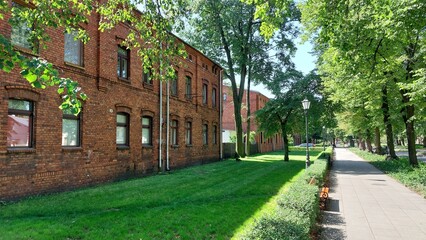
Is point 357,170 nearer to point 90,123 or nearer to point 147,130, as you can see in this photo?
point 147,130

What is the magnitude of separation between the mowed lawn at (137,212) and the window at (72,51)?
470 cm

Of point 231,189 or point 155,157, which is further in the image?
point 155,157

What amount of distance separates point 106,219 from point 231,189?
18.3ft

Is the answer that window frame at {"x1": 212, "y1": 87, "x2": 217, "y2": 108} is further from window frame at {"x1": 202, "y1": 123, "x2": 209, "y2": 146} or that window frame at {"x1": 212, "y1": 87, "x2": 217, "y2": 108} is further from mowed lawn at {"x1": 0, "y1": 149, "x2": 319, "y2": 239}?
mowed lawn at {"x1": 0, "y1": 149, "x2": 319, "y2": 239}

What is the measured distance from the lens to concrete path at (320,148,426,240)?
666 centimetres

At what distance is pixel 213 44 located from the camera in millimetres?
30766

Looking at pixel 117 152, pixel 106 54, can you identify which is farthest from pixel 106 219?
pixel 106 54

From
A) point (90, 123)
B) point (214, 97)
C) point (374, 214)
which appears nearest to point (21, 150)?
point (90, 123)

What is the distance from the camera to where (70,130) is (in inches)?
453

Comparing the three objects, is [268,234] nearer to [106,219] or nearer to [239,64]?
[106,219]

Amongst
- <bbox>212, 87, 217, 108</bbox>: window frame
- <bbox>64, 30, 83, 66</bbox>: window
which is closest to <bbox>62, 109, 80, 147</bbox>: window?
<bbox>64, 30, 83, 66</bbox>: window

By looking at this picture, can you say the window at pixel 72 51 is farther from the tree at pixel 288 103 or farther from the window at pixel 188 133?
the tree at pixel 288 103

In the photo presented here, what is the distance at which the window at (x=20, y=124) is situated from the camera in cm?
929

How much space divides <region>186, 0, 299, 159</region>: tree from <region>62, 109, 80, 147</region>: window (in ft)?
57.2
